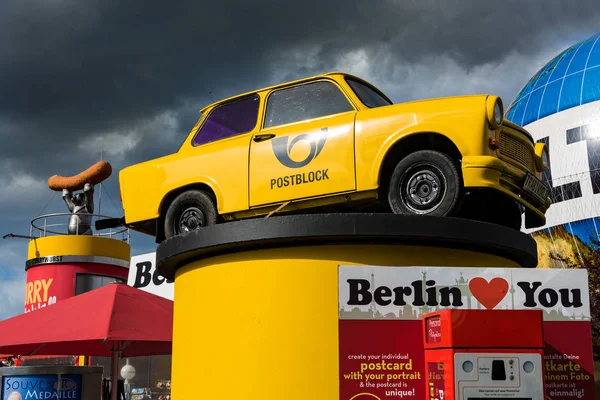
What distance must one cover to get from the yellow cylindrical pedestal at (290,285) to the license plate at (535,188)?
23.8 inches

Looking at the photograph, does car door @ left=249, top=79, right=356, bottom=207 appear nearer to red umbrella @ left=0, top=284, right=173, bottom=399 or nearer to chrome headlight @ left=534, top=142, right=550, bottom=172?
chrome headlight @ left=534, top=142, right=550, bottom=172

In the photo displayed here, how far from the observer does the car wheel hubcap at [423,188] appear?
21.9 feet

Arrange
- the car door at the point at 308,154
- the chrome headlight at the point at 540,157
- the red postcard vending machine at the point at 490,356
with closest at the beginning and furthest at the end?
the red postcard vending machine at the point at 490,356 → the car door at the point at 308,154 → the chrome headlight at the point at 540,157

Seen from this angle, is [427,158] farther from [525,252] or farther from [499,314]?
[499,314]

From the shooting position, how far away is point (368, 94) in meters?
8.09

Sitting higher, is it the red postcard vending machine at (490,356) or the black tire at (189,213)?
the black tire at (189,213)

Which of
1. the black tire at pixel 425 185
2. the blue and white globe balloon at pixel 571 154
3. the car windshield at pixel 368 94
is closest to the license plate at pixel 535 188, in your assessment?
the black tire at pixel 425 185

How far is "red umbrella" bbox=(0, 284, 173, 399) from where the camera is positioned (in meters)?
8.51

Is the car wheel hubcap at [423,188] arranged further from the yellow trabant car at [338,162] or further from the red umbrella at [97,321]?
the red umbrella at [97,321]

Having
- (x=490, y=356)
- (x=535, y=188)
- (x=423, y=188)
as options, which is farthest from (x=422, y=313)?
(x=535, y=188)

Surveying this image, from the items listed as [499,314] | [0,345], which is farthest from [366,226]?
[0,345]

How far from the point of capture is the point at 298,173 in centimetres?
719

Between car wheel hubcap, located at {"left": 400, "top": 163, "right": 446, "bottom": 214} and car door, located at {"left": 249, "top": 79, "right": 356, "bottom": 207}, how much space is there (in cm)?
51

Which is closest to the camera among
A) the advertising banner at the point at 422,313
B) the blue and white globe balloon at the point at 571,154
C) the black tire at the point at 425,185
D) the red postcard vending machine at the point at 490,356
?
the red postcard vending machine at the point at 490,356
